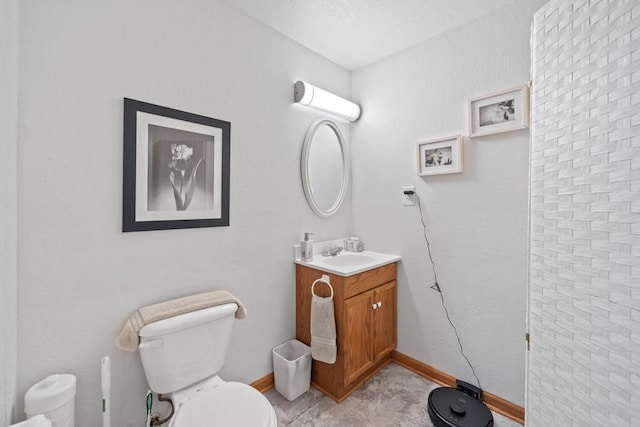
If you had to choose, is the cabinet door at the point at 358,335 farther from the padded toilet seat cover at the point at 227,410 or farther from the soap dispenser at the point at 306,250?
the padded toilet seat cover at the point at 227,410

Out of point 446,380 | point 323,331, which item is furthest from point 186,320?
point 446,380

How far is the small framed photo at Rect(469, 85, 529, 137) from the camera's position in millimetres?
1569

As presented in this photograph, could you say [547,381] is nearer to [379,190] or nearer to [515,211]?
[515,211]

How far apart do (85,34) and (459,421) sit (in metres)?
2.69

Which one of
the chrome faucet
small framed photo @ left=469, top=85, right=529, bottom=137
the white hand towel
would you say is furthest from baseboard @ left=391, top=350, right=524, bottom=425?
small framed photo @ left=469, top=85, right=529, bottom=137

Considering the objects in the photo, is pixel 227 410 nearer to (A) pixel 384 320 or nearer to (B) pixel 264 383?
(B) pixel 264 383

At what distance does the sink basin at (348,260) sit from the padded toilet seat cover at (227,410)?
1.09m

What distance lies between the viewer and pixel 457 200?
1.87 meters

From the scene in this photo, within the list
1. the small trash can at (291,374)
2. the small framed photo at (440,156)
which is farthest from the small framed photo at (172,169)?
the small framed photo at (440,156)

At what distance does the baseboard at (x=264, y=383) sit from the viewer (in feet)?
6.02

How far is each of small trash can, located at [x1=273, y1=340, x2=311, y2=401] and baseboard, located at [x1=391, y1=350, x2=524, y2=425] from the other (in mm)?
791

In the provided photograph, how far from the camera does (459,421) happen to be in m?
1.52

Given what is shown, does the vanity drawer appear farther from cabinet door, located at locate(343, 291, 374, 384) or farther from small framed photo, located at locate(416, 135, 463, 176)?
small framed photo, located at locate(416, 135, 463, 176)

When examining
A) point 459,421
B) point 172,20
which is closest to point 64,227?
point 172,20
